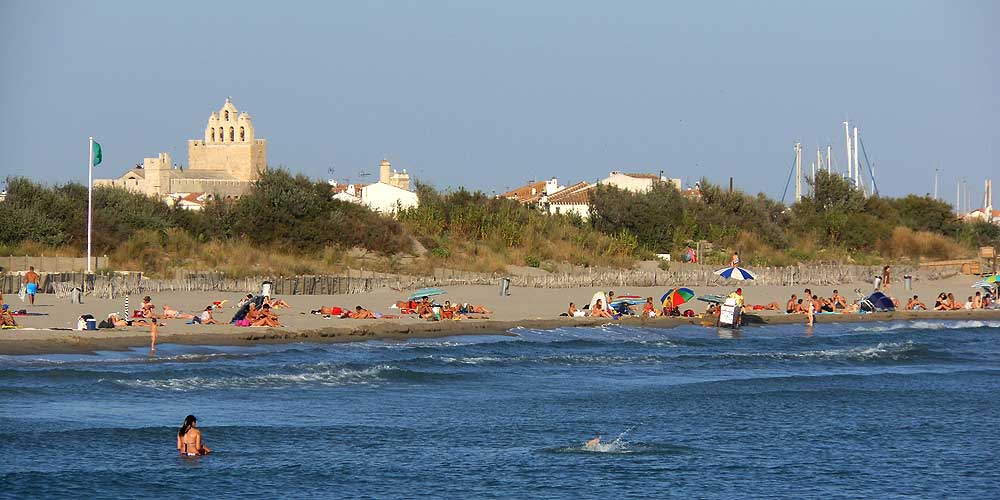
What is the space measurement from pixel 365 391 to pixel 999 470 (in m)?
10.7

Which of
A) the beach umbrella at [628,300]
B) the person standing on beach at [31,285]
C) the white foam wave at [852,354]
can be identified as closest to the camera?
the person standing on beach at [31,285]

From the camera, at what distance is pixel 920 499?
658 inches

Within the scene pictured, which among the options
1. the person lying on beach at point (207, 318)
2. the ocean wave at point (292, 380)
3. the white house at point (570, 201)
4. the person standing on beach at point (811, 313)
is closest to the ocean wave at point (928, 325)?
the person standing on beach at point (811, 313)

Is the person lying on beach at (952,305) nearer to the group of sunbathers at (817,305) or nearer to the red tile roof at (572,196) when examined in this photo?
the group of sunbathers at (817,305)

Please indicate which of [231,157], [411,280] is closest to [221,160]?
[231,157]

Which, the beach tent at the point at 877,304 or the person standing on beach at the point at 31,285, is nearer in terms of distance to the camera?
the person standing on beach at the point at 31,285

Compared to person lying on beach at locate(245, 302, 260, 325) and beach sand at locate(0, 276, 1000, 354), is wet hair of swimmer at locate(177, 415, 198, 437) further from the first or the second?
person lying on beach at locate(245, 302, 260, 325)

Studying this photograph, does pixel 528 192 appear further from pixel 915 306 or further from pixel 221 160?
pixel 915 306

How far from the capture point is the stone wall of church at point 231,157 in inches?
3174

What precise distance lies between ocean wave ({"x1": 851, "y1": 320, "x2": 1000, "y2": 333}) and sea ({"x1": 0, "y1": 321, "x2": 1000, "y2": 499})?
5750 mm

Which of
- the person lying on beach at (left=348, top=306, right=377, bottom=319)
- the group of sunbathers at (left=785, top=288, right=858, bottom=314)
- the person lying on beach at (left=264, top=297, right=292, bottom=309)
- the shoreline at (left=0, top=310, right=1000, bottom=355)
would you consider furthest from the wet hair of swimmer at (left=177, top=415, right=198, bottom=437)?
the group of sunbathers at (left=785, top=288, right=858, bottom=314)

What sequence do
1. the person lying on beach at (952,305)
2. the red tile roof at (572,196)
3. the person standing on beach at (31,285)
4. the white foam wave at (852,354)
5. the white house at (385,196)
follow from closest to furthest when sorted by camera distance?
the person standing on beach at (31,285)
the white foam wave at (852,354)
the person lying on beach at (952,305)
the white house at (385,196)
the red tile roof at (572,196)

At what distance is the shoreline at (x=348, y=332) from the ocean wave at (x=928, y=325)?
0.45 m

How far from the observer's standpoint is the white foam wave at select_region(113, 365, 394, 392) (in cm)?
2269
